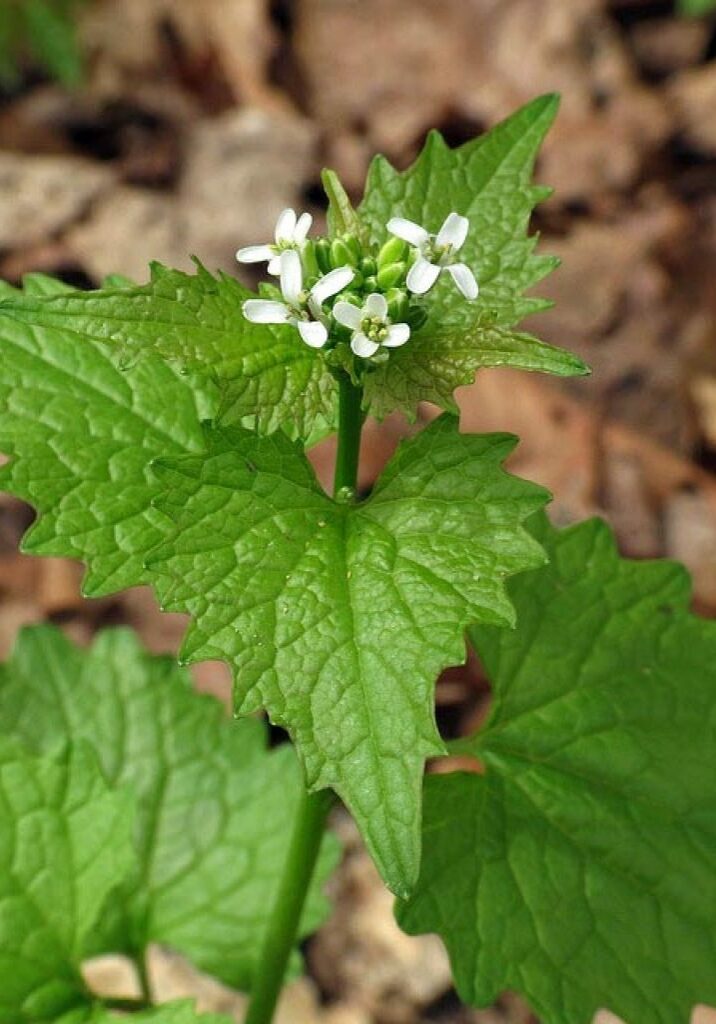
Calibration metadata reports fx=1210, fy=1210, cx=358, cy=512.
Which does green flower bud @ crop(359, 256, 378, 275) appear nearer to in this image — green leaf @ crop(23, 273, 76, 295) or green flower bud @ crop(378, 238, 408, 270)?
green flower bud @ crop(378, 238, 408, 270)

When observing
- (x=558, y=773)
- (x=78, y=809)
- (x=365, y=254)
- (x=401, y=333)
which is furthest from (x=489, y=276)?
(x=78, y=809)

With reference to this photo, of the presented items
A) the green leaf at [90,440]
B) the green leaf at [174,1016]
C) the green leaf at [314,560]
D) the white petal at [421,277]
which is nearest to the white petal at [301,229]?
the white petal at [421,277]

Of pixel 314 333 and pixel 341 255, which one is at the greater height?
pixel 341 255

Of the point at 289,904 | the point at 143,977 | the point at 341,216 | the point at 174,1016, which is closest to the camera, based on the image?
the point at 341,216

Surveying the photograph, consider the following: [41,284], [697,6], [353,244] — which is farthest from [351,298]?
[697,6]

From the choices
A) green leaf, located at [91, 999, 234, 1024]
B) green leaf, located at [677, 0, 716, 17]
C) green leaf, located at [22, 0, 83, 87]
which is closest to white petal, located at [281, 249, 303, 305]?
green leaf, located at [91, 999, 234, 1024]

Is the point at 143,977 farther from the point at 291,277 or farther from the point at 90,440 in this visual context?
the point at 291,277
